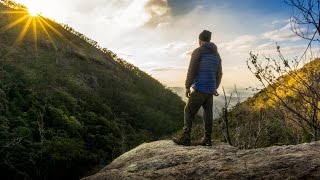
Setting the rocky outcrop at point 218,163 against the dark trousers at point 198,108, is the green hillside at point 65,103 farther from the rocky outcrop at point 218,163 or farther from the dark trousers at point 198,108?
the dark trousers at point 198,108

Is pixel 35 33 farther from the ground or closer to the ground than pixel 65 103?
farther from the ground

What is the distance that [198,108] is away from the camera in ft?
27.7

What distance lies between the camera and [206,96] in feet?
27.4

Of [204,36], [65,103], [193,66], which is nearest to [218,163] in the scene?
[193,66]

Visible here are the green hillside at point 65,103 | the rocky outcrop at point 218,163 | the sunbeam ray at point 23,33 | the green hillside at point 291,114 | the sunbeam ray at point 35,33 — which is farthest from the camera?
the sunbeam ray at point 35,33

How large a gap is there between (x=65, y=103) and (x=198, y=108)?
11702mm

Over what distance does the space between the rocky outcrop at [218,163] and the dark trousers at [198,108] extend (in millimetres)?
481

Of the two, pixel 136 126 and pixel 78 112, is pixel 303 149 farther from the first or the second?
pixel 136 126

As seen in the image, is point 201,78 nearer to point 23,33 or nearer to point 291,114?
point 291,114

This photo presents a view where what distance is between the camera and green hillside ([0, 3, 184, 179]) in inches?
423

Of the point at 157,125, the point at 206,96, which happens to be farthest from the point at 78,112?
the point at 206,96

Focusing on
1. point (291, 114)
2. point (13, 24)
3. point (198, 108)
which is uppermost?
point (13, 24)

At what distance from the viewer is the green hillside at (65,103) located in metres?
10.7

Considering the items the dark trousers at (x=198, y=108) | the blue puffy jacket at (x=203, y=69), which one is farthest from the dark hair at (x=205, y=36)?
the dark trousers at (x=198, y=108)
